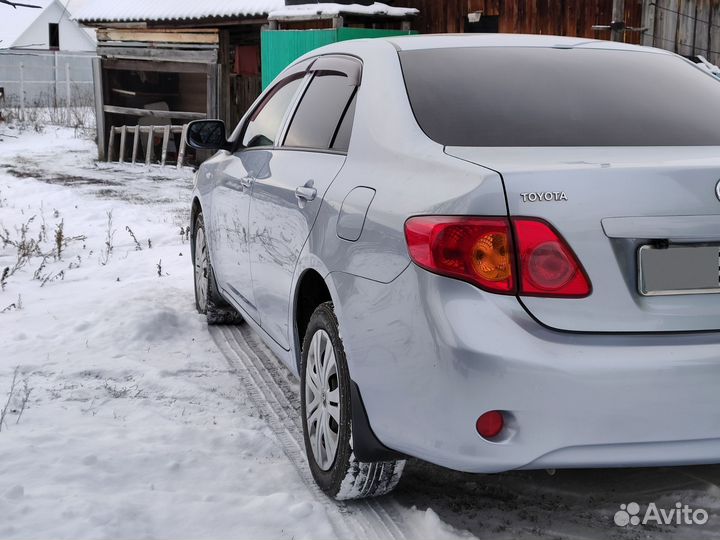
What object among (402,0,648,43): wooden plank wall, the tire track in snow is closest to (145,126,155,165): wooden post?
(402,0,648,43): wooden plank wall

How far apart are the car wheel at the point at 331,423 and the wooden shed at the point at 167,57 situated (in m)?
12.4

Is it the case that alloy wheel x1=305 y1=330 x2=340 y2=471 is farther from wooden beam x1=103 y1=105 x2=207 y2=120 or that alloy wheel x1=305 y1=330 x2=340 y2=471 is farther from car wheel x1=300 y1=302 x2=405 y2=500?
wooden beam x1=103 y1=105 x2=207 y2=120

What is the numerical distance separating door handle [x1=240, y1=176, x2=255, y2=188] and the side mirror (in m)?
0.45

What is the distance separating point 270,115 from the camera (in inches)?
186

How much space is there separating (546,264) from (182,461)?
191cm

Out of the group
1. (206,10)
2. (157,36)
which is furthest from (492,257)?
(157,36)

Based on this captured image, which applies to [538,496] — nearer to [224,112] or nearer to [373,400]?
[373,400]

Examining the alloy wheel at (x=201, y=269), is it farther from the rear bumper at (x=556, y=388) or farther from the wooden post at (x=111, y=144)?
the wooden post at (x=111, y=144)

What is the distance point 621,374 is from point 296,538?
1258 millimetres

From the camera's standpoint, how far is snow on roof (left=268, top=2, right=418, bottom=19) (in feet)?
44.6

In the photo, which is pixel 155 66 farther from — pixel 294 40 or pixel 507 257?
pixel 507 257

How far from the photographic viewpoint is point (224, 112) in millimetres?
18625

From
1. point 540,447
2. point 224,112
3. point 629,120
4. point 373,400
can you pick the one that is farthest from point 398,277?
point 224,112

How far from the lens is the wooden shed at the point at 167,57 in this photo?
17484 millimetres
